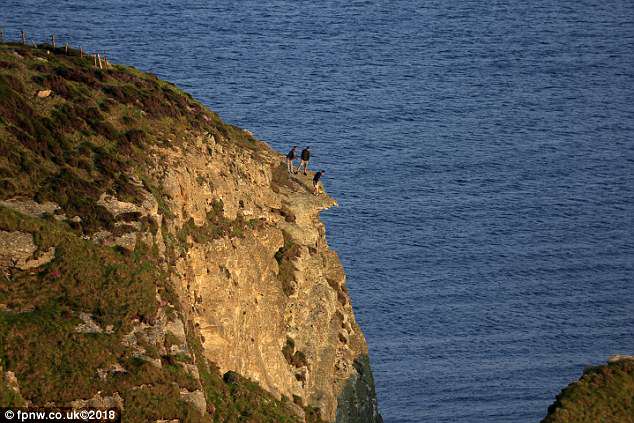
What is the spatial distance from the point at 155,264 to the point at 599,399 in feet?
86.9

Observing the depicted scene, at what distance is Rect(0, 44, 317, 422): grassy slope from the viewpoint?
63656 millimetres

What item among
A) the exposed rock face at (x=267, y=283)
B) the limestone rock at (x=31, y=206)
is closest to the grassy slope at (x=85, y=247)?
the limestone rock at (x=31, y=206)

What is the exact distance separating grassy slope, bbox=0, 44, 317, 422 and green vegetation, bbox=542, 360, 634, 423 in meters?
17.9

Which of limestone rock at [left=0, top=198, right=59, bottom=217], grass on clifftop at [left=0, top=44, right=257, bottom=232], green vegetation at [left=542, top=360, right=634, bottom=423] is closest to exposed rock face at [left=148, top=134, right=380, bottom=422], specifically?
grass on clifftop at [left=0, top=44, right=257, bottom=232]

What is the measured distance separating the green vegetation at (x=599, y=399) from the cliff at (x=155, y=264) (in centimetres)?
1786

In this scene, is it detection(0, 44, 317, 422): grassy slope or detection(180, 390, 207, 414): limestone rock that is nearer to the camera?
detection(0, 44, 317, 422): grassy slope

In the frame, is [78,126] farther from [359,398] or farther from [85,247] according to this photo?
[359,398]

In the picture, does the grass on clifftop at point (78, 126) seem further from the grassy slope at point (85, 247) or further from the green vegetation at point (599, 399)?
the green vegetation at point (599, 399)

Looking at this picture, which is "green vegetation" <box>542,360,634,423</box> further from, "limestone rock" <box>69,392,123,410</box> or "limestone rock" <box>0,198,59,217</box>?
"limestone rock" <box>0,198,59,217</box>

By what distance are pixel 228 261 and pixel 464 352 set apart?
280 feet

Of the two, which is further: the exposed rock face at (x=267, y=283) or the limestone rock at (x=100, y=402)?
the exposed rock face at (x=267, y=283)

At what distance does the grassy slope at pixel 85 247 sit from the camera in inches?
2506

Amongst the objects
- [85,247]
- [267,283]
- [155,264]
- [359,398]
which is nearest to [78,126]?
[155,264]

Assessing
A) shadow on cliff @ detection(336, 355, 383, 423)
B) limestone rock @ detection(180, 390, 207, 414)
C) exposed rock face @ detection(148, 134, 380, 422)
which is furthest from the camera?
shadow on cliff @ detection(336, 355, 383, 423)
